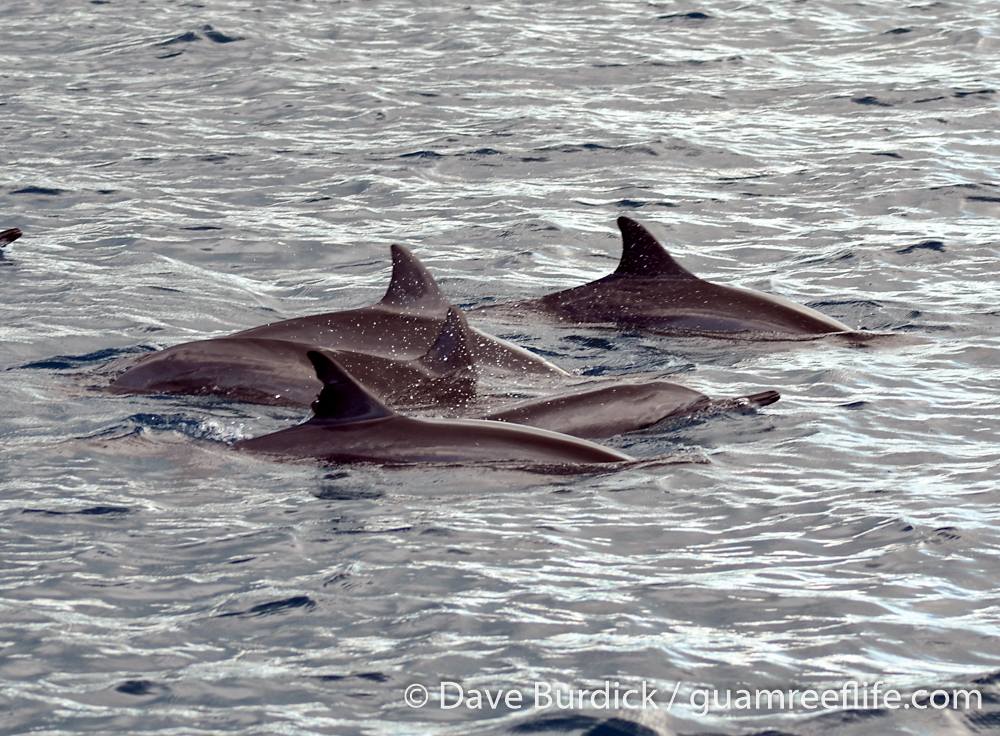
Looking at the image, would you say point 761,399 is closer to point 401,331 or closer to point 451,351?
point 451,351

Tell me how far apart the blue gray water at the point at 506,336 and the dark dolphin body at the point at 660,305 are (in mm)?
476

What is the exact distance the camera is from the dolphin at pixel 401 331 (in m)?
10.9

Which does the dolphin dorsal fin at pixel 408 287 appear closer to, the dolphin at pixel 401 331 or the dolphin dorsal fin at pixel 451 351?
the dolphin at pixel 401 331

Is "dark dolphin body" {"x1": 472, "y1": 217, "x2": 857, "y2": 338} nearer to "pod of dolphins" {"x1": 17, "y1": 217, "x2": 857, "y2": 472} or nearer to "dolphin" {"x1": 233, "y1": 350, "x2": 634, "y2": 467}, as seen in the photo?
"pod of dolphins" {"x1": 17, "y1": 217, "x2": 857, "y2": 472}

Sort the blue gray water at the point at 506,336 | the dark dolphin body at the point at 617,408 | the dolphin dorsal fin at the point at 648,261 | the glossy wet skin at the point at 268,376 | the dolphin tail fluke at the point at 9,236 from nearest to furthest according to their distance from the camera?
the blue gray water at the point at 506,336 < the dark dolphin body at the point at 617,408 < the glossy wet skin at the point at 268,376 < the dolphin dorsal fin at the point at 648,261 < the dolphin tail fluke at the point at 9,236

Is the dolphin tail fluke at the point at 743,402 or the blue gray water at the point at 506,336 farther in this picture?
the dolphin tail fluke at the point at 743,402

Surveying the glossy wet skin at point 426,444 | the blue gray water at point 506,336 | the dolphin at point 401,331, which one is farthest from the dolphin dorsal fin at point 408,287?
the glossy wet skin at point 426,444

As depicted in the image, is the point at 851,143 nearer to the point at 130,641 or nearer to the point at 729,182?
the point at 729,182

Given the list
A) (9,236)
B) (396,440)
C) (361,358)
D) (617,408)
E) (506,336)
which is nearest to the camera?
(396,440)

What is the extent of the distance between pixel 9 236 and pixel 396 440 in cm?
763

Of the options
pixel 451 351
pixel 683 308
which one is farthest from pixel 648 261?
pixel 451 351

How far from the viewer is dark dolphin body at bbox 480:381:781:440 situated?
9.37 meters

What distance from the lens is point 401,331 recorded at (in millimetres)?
11062

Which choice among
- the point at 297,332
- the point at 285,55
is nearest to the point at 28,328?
the point at 297,332
